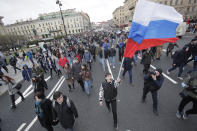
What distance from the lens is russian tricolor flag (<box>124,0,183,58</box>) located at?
2518 millimetres

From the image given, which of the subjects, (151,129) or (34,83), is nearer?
(151,129)

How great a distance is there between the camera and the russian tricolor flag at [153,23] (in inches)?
99.1

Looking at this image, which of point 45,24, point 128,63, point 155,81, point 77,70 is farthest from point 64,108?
point 45,24

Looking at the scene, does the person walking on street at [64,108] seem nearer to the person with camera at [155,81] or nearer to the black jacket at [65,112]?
the black jacket at [65,112]

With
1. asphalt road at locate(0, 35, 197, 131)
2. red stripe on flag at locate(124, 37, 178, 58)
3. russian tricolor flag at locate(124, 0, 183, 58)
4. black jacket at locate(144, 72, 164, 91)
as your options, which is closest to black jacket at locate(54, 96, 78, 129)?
asphalt road at locate(0, 35, 197, 131)

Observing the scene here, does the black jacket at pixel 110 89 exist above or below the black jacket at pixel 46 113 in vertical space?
above

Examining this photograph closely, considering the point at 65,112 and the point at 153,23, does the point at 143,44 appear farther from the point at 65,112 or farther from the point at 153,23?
the point at 65,112

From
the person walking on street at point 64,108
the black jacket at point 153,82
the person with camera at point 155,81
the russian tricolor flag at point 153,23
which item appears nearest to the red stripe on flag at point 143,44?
the russian tricolor flag at point 153,23

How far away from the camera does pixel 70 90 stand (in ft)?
18.2

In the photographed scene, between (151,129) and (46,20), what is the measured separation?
98.8 metres

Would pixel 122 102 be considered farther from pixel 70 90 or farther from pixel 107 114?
pixel 70 90

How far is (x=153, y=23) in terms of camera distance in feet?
8.56

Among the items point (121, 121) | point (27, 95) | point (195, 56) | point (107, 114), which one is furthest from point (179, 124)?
point (27, 95)

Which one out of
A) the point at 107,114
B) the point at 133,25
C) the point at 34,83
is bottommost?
the point at 107,114
